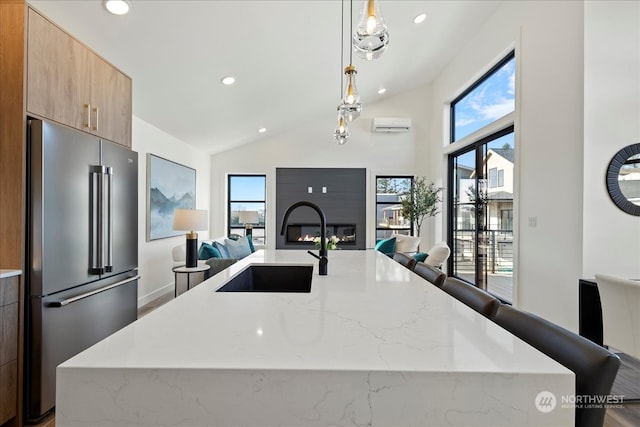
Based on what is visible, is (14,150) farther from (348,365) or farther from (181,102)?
(181,102)

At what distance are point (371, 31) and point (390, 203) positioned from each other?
5.60m

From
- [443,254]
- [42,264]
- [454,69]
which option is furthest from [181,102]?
[454,69]

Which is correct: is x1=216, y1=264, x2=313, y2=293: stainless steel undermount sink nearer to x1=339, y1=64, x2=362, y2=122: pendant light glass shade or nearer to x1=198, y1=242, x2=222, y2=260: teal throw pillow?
x1=339, y1=64, x2=362, y2=122: pendant light glass shade

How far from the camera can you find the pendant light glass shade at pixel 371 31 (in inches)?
63.7

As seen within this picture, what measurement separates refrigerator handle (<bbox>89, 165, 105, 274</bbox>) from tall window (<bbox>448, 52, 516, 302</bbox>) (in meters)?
4.14

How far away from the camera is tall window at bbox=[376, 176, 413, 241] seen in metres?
7.02

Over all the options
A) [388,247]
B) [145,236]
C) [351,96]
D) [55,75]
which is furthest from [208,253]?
[388,247]

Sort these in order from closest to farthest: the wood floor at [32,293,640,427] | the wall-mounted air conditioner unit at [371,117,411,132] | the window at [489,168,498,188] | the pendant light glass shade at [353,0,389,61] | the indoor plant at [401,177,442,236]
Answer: the pendant light glass shade at [353,0,389,61] → the wood floor at [32,293,640,427] → the window at [489,168,498,188] → the indoor plant at [401,177,442,236] → the wall-mounted air conditioner unit at [371,117,411,132]

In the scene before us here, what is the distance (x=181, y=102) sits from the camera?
3941mm

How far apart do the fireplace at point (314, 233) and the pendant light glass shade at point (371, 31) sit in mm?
5335

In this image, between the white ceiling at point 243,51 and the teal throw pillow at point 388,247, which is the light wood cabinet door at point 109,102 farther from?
the teal throw pillow at point 388,247

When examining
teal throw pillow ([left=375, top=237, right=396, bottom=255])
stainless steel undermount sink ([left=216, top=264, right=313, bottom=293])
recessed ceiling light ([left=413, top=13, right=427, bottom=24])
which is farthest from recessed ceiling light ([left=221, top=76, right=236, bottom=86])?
teal throw pillow ([left=375, top=237, right=396, bottom=255])

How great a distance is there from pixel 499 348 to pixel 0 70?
2.51 m

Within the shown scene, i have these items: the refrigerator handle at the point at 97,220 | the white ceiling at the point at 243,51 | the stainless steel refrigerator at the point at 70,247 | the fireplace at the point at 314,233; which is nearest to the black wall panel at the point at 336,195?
the fireplace at the point at 314,233
